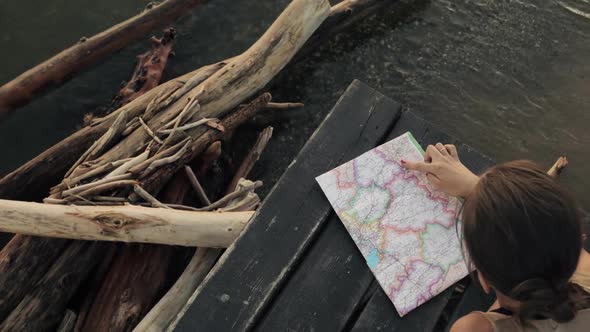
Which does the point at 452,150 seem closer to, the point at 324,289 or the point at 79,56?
the point at 324,289

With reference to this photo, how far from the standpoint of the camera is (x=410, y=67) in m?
4.55

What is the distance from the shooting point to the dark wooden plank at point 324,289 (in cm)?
193

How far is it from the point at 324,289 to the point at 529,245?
84 cm

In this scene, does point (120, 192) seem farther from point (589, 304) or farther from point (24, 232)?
point (589, 304)

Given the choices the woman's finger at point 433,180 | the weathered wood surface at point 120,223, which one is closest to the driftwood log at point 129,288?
the weathered wood surface at point 120,223

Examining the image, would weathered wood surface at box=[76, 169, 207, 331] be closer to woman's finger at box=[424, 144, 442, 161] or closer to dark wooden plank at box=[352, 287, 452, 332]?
dark wooden plank at box=[352, 287, 452, 332]

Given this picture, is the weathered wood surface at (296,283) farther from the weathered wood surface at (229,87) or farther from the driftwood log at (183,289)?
the weathered wood surface at (229,87)

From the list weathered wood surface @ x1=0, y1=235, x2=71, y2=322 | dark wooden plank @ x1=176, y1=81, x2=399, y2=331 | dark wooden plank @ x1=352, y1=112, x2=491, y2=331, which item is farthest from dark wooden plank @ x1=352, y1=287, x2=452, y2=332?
weathered wood surface @ x1=0, y1=235, x2=71, y2=322

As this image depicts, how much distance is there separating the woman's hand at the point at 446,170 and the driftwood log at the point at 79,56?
116 inches

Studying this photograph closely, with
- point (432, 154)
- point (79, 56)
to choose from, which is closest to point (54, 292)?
point (79, 56)

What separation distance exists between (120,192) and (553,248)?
2.33 m

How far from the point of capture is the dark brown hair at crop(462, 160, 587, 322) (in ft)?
4.65

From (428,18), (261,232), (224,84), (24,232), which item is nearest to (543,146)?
(428,18)

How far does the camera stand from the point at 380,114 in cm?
244
